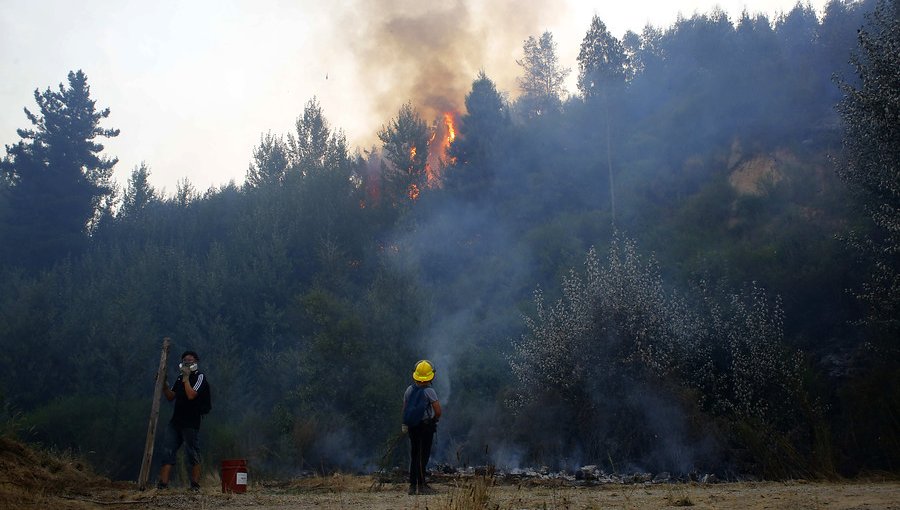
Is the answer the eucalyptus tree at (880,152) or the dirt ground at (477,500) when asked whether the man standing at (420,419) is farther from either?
the eucalyptus tree at (880,152)

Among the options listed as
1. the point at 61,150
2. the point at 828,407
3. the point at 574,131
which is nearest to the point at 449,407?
the point at 828,407

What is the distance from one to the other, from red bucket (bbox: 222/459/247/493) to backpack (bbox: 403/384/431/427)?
2812 millimetres

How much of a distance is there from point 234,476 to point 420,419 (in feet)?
10.4

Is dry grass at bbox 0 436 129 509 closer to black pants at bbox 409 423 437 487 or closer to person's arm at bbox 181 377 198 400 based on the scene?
person's arm at bbox 181 377 198 400

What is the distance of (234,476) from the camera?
1130 centimetres

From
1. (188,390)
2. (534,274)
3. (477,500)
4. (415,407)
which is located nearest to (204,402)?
(188,390)

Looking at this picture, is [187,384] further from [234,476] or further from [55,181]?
[55,181]

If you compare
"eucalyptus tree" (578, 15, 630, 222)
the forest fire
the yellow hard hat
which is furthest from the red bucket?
"eucalyptus tree" (578, 15, 630, 222)

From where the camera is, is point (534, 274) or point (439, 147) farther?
point (439, 147)

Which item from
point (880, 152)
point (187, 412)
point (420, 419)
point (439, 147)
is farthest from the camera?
point (439, 147)

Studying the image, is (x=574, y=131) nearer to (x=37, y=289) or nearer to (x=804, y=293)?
(x=804, y=293)

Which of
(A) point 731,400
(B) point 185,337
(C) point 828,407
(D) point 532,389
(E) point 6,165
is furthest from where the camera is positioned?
(E) point 6,165

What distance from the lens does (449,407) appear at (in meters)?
26.0

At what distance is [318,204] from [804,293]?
27.2 meters
